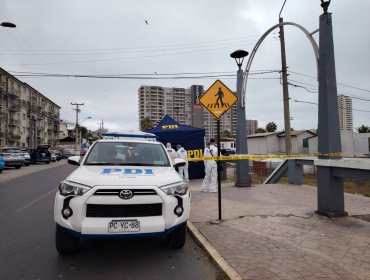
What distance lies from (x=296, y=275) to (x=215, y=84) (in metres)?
4.33

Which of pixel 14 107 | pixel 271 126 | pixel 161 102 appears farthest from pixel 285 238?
pixel 271 126

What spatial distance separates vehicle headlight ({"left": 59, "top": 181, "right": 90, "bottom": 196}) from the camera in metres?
4.25

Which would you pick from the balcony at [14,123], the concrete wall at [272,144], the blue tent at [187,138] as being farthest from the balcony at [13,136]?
the blue tent at [187,138]

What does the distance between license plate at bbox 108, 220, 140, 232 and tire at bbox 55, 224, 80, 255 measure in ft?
2.80

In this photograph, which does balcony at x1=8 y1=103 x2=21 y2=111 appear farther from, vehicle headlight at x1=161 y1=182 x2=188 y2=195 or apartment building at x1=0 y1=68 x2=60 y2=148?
vehicle headlight at x1=161 y1=182 x2=188 y2=195

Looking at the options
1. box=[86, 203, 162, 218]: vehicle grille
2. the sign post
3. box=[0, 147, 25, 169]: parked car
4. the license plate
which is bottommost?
the license plate

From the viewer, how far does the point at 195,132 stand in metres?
15.5

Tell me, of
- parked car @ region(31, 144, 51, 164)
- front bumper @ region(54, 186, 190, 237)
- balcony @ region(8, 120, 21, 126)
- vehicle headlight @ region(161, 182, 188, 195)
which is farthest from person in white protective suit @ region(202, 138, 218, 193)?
→ balcony @ region(8, 120, 21, 126)

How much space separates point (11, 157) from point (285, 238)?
80.3ft

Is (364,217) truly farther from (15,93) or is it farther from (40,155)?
(15,93)

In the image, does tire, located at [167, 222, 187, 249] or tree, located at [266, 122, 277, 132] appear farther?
tree, located at [266, 122, 277, 132]

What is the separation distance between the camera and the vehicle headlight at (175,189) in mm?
4488

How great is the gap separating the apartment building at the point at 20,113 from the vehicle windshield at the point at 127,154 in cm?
4720

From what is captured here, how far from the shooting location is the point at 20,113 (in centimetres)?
6222
